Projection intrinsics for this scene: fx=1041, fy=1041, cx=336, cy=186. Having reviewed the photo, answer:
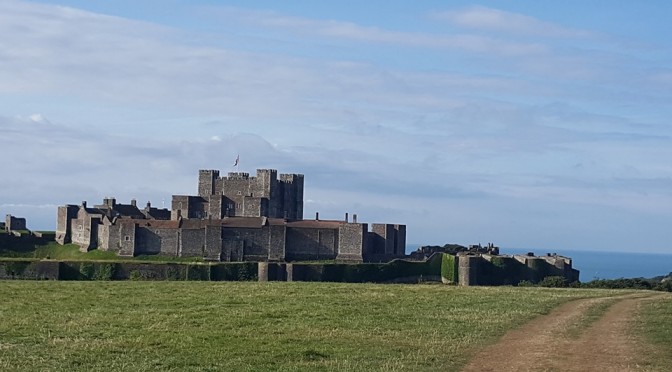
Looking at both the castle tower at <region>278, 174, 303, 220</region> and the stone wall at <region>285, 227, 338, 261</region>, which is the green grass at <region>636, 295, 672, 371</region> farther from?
the castle tower at <region>278, 174, 303, 220</region>

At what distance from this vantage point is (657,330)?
23.7 metres

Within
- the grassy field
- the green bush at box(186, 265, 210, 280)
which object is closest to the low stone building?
the green bush at box(186, 265, 210, 280)

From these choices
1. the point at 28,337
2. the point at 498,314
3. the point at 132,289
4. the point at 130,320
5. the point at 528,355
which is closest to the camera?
the point at 528,355

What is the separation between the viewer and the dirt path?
698 inches

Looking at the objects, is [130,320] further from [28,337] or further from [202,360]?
[202,360]

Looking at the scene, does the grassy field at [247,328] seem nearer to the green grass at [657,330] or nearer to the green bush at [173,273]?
the green grass at [657,330]

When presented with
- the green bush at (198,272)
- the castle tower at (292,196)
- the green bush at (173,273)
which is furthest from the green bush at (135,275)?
the castle tower at (292,196)

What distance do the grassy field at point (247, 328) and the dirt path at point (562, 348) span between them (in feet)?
1.88

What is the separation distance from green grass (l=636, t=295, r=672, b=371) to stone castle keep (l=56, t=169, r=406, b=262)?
4223 cm

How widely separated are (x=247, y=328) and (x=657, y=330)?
9.31 meters

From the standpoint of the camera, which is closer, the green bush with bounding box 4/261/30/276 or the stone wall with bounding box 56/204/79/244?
the green bush with bounding box 4/261/30/276

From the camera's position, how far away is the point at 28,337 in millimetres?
20594

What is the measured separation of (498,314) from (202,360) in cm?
→ 1204

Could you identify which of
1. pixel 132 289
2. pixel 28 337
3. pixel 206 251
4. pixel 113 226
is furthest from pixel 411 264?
pixel 28 337
